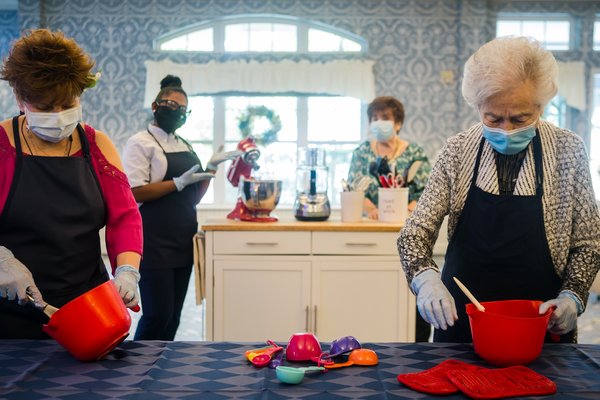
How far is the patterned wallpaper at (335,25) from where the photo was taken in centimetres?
694

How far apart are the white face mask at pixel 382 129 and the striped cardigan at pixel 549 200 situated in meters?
1.81

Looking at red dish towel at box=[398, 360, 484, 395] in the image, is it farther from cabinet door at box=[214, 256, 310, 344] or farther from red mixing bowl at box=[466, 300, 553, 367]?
cabinet door at box=[214, 256, 310, 344]

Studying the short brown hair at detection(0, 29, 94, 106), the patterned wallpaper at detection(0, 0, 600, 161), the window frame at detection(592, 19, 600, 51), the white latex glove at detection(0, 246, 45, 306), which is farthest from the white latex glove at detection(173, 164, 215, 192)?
the window frame at detection(592, 19, 600, 51)

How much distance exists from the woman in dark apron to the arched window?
4.11 m

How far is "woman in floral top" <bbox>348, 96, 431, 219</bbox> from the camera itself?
11.0ft

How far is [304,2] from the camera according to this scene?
22.8ft

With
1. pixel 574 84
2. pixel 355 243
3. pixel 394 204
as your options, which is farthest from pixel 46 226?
pixel 574 84

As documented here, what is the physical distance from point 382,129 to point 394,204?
1.48 feet

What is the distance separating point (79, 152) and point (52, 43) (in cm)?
27

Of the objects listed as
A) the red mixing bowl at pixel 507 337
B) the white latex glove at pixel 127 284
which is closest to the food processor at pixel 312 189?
the white latex glove at pixel 127 284

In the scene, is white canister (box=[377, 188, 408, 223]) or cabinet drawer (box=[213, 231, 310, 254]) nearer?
cabinet drawer (box=[213, 231, 310, 254])

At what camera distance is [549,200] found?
1486 mm

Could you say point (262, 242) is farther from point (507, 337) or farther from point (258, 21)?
point (258, 21)

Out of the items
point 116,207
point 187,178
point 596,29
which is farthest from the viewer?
point 596,29
